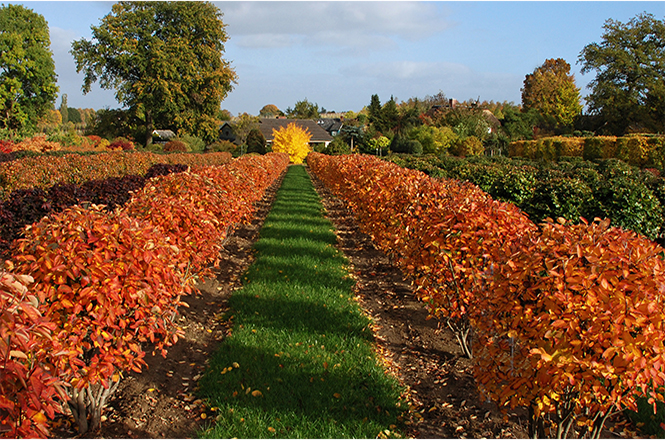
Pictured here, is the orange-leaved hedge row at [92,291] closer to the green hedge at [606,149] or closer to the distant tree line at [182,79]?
the green hedge at [606,149]

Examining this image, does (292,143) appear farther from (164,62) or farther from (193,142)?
(164,62)

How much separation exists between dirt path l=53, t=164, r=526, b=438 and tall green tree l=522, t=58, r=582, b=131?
6330 centimetres

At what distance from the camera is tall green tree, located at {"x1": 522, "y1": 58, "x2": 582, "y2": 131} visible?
2461 inches

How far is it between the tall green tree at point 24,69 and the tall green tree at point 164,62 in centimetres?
908

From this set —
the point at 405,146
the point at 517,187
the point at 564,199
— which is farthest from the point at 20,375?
the point at 405,146

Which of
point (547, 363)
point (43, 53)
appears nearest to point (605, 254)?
point (547, 363)

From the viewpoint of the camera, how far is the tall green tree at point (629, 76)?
4741cm

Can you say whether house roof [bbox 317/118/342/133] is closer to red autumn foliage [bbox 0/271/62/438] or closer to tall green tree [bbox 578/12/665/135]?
tall green tree [bbox 578/12/665/135]

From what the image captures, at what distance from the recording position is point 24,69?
150 ft

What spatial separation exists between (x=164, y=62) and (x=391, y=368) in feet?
143

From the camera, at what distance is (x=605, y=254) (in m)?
2.34

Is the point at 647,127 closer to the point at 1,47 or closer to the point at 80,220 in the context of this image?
the point at 80,220

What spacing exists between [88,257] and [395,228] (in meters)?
4.02

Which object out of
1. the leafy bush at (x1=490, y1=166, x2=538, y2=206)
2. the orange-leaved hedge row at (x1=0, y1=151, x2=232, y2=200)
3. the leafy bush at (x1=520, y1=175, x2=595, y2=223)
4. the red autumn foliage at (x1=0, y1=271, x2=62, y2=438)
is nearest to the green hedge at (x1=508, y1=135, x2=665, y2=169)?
the leafy bush at (x1=490, y1=166, x2=538, y2=206)
